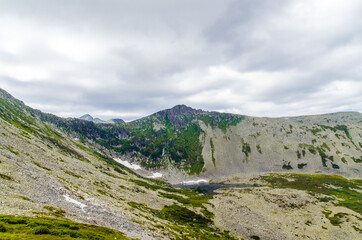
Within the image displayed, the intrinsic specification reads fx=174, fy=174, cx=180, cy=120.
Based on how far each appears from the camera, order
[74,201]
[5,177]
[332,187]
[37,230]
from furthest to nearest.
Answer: [332,187] → [74,201] → [5,177] → [37,230]

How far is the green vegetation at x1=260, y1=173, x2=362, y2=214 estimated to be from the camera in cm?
11909

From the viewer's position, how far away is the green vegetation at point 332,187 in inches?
4688

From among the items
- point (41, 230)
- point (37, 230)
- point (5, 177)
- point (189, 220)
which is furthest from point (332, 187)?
point (5, 177)

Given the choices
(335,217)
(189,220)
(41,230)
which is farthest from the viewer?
(335,217)

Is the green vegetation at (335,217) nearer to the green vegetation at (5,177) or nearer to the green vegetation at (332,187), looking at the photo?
the green vegetation at (332,187)

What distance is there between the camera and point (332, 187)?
153m

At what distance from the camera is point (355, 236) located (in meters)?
74.2

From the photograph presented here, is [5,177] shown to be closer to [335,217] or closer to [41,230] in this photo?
[41,230]

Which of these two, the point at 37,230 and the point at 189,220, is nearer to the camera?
the point at 37,230

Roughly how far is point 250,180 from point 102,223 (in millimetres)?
186329

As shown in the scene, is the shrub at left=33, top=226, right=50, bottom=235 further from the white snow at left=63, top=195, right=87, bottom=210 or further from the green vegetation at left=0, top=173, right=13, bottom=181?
the green vegetation at left=0, top=173, right=13, bottom=181

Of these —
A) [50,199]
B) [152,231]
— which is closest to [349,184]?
[152,231]

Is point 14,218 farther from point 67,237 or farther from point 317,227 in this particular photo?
point 317,227

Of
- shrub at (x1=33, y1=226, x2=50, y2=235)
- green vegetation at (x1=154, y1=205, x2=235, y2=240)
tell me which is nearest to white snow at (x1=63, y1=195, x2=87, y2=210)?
shrub at (x1=33, y1=226, x2=50, y2=235)
